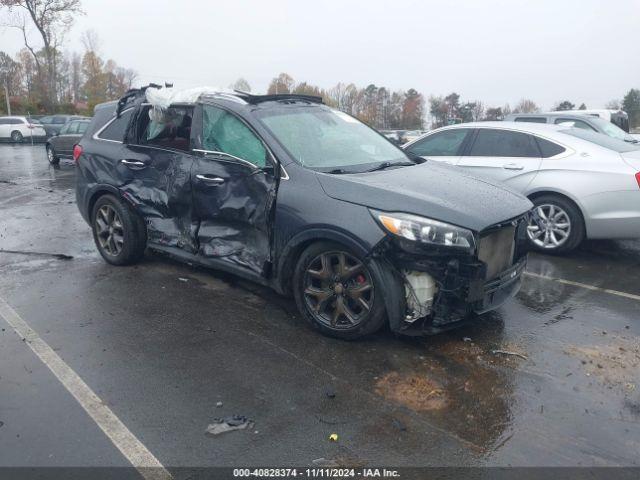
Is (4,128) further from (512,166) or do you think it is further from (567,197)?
(567,197)

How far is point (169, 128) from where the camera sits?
5457 mm

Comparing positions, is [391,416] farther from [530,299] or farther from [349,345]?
[530,299]

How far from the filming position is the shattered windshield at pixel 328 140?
15.3 feet

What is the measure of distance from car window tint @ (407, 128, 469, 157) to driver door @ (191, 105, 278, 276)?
Answer: 357 cm

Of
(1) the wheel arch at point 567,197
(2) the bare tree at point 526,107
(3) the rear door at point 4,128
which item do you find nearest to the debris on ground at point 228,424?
(1) the wheel arch at point 567,197

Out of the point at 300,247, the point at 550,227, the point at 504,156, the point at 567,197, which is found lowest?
the point at 550,227

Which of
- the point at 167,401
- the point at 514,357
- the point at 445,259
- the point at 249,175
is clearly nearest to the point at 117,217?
the point at 249,175

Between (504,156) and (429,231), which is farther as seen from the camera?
(504,156)

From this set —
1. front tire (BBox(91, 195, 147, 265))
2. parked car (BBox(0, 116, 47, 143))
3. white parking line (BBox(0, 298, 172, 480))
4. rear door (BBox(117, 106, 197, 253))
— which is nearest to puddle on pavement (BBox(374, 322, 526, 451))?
white parking line (BBox(0, 298, 172, 480))

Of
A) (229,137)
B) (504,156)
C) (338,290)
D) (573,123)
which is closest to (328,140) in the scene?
(229,137)

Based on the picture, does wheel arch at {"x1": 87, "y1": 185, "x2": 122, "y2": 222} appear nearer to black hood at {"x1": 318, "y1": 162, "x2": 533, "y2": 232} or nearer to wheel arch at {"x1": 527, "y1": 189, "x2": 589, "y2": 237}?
black hood at {"x1": 318, "y1": 162, "x2": 533, "y2": 232}

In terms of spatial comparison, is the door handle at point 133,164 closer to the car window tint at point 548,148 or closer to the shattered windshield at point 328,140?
the shattered windshield at point 328,140

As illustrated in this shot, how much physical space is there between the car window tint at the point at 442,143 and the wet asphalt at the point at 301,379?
2675mm

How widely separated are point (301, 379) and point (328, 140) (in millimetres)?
2264
